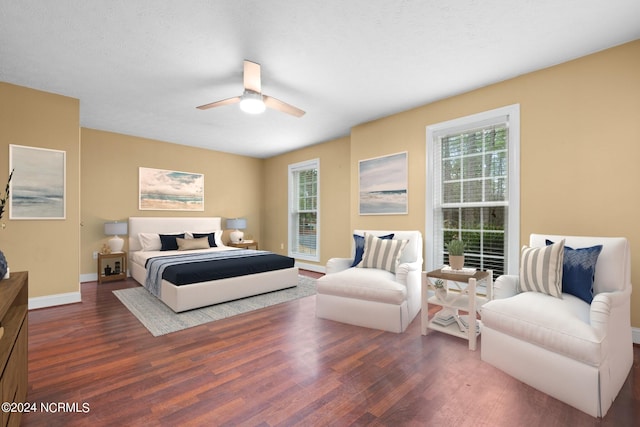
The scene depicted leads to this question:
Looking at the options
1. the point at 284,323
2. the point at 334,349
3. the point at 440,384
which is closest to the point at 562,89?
the point at 440,384

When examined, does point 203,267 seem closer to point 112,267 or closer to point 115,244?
point 115,244

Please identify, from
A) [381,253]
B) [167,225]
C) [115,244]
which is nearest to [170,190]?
[167,225]

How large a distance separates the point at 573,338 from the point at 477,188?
2.14 meters

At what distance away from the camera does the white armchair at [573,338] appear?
5.59ft

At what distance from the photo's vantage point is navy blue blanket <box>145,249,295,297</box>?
3.52 meters

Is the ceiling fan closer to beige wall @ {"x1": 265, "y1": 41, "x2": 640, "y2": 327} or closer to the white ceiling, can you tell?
the white ceiling

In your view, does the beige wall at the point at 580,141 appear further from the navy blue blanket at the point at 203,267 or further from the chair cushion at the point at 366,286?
the navy blue blanket at the point at 203,267

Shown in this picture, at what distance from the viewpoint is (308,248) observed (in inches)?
251

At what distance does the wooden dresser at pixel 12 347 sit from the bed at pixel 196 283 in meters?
1.66

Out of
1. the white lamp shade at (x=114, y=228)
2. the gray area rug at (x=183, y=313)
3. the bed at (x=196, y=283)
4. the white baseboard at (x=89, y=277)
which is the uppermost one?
the white lamp shade at (x=114, y=228)

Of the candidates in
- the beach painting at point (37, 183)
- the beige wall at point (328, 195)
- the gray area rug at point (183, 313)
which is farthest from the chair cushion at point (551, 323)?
the beach painting at point (37, 183)

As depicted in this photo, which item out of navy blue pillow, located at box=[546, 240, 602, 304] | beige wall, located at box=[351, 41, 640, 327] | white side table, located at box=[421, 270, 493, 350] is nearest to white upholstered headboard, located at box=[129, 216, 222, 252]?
white side table, located at box=[421, 270, 493, 350]

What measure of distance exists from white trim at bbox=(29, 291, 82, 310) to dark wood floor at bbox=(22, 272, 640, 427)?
653 millimetres

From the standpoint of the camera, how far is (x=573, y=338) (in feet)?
5.76
